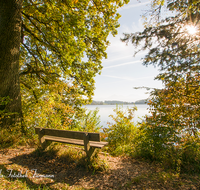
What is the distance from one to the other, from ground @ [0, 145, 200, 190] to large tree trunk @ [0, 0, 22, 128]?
158 cm

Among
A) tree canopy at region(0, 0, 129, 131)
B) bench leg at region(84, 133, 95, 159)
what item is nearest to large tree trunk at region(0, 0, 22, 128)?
tree canopy at region(0, 0, 129, 131)

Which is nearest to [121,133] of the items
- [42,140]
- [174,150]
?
[174,150]

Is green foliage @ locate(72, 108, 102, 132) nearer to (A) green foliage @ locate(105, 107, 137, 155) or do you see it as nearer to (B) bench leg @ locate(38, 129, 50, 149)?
(A) green foliage @ locate(105, 107, 137, 155)

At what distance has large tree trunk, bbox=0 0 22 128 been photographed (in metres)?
4.98

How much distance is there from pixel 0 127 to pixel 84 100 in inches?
202

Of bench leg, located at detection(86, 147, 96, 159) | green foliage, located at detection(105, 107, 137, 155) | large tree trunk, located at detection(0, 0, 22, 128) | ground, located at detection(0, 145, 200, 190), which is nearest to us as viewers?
ground, located at detection(0, 145, 200, 190)

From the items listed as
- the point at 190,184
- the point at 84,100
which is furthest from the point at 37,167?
the point at 84,100

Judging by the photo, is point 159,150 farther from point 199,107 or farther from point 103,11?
point 103,11

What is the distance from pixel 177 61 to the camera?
5184mm

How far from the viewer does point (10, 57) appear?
202 inches

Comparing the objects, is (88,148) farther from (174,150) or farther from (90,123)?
(90,123)

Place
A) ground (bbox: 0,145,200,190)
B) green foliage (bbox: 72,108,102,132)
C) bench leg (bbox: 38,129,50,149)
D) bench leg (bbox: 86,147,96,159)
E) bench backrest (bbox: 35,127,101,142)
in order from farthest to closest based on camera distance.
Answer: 1. green foliage (bbox: 72,108,102,132)
2. bench leg (bbox: 38,129,50,149)
3. bench leg (bbox: 86,147,96,159)
4. bench backrest (bbox: 35,127,101,142)
5. ground (bbox: 0,145,200,190)

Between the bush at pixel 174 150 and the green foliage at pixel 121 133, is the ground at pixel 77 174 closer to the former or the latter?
the bush at pixel 174 150

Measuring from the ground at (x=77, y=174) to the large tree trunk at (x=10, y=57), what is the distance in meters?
1.58
